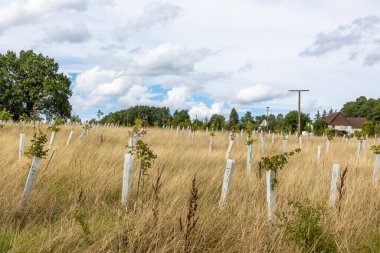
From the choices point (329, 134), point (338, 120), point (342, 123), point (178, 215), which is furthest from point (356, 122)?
point (178, 215)

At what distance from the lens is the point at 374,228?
520 centimetres

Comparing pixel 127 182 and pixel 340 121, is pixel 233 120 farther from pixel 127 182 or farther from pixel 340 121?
pixel 340 121

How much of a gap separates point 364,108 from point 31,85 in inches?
3910

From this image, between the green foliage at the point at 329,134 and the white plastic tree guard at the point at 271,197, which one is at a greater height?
the green foliage at the point at 329,134

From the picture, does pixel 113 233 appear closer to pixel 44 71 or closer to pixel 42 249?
pixel 42 249

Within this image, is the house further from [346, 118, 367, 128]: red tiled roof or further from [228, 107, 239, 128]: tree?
[228, 107, 239, 128]: tree

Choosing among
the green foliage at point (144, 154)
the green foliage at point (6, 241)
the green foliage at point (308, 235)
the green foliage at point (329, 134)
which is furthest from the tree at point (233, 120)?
the green foliage at point (6, 241)

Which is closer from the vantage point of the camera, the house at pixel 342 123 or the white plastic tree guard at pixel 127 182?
the white plastic tree guard at pixel 127 182

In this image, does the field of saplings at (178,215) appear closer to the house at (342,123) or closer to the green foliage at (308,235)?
the green foliage at (308,235)

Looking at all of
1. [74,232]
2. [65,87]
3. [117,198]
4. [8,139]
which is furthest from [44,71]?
[74,232]

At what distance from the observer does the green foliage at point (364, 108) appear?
98.5 meters

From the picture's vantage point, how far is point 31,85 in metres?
38.8

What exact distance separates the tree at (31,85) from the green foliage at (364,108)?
266ft

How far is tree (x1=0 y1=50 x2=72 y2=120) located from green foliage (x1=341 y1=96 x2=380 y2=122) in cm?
8096
